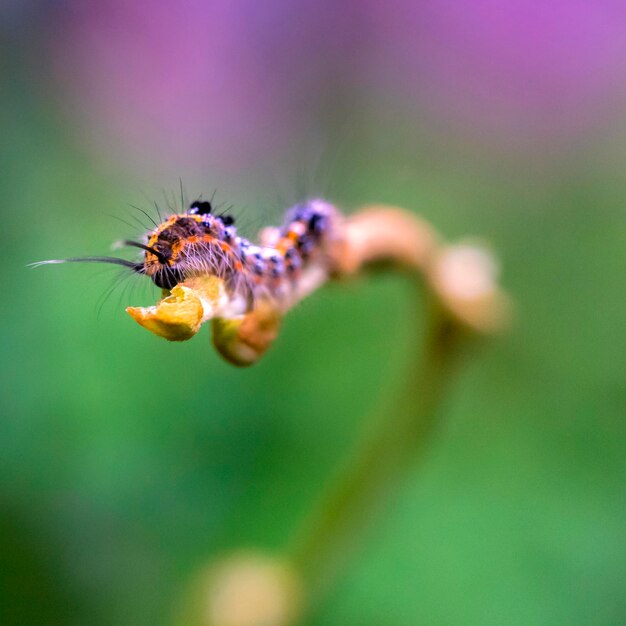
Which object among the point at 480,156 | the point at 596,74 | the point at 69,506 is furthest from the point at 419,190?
the point at 69,506

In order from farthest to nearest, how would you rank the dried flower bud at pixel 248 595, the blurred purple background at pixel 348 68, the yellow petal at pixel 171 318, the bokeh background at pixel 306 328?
the blurred purple background at pixel 348 68
the bokeh background at pixel 306 328
the dried flower bud at pixel 248 595
the yellow petal at pixel 171 318

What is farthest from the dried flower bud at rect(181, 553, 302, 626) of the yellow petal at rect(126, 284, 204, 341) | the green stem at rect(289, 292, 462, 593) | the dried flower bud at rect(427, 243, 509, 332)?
the yellow petal at rect(126, 284, 204, 341)

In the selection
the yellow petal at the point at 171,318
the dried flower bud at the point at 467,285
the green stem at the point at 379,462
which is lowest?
the yellow petal at the point at 171,318

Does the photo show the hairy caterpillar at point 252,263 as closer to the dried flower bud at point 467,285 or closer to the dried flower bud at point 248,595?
the dried flower bud at point 467,285

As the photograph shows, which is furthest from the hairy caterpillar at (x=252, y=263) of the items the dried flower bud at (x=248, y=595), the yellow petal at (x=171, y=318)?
the dried flower bud at (x=248, y=595)

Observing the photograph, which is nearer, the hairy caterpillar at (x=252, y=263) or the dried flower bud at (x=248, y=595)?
the hairy caterpillar at (x=252, y=263)

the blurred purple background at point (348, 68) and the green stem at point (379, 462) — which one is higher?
the blurred purple background at point (348, 68)

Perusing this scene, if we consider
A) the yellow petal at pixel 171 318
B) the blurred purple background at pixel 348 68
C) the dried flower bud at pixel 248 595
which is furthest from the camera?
the blurred purple background at pixel 348 68
